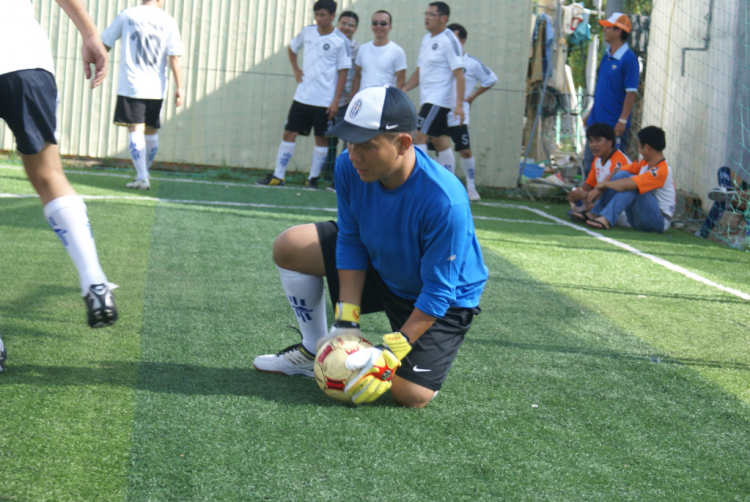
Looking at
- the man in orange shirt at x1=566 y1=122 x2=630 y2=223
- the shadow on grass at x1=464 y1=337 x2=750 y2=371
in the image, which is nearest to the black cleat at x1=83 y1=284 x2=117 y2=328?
the shadow on grass at x1=464 y1=337 x2=750 y2=371

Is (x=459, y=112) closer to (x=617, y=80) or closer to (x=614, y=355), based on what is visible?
(x=617, y=80)

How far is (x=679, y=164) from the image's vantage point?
9211 millimetres

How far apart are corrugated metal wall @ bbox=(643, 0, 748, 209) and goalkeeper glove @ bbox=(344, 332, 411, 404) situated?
6852 millimetres

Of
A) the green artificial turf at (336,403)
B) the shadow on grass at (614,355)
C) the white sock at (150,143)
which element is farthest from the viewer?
the white sock at (150,143)

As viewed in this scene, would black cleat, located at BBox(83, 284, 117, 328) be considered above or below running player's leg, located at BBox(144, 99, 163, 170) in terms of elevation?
below

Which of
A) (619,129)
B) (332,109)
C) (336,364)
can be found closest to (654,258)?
(619,129)

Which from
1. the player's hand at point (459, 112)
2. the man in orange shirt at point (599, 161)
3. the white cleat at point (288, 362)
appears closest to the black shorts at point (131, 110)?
the player's hand at point (459, 112)

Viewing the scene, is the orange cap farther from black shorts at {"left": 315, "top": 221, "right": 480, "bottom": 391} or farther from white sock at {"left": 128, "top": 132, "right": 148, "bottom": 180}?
black shorts at {"left": 315, "top": 221, "right": 480, "bottom": 391}

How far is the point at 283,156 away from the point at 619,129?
12.8 feet

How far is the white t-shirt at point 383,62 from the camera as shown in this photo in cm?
860

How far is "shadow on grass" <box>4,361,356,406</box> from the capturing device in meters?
2.48

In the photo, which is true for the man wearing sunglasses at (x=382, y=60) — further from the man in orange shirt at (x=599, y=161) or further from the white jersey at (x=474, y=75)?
the man in orange shirt at (x=599, y=161)

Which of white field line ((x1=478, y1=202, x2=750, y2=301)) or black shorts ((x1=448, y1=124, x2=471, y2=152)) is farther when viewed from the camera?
black shorts ((x1=448, y1=124, x2=471, y2=152))

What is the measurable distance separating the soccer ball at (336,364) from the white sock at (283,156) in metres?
6.66
